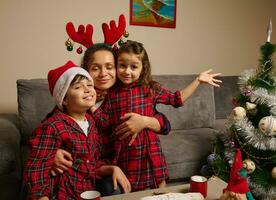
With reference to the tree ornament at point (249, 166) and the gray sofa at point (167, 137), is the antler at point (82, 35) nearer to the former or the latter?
the gray sofa at point (167, 137)

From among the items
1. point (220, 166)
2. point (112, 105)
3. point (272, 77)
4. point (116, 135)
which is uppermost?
point (272, 77)

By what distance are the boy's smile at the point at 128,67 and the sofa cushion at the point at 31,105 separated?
727 mm

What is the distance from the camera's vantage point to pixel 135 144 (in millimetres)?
1455

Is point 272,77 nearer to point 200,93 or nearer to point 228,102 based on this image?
point 200,93

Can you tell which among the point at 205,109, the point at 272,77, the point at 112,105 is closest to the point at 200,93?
the point at 205,109

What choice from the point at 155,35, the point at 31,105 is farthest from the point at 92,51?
the point at 155,35

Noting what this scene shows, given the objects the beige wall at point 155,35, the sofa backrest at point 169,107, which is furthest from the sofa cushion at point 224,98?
the beige wall at point 155,35

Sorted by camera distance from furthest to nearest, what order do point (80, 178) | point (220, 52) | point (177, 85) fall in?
point (220, 52), point (177, 85), point (80, 178)

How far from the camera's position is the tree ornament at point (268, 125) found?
61.7 inches

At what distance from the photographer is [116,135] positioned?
1466 millimetres

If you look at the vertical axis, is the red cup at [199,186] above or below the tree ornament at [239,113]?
below

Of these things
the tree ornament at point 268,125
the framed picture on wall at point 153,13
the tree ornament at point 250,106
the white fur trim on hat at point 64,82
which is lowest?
the tree ornament at point 268,125

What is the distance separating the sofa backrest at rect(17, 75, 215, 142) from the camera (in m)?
1.94

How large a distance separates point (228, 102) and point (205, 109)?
417mm
